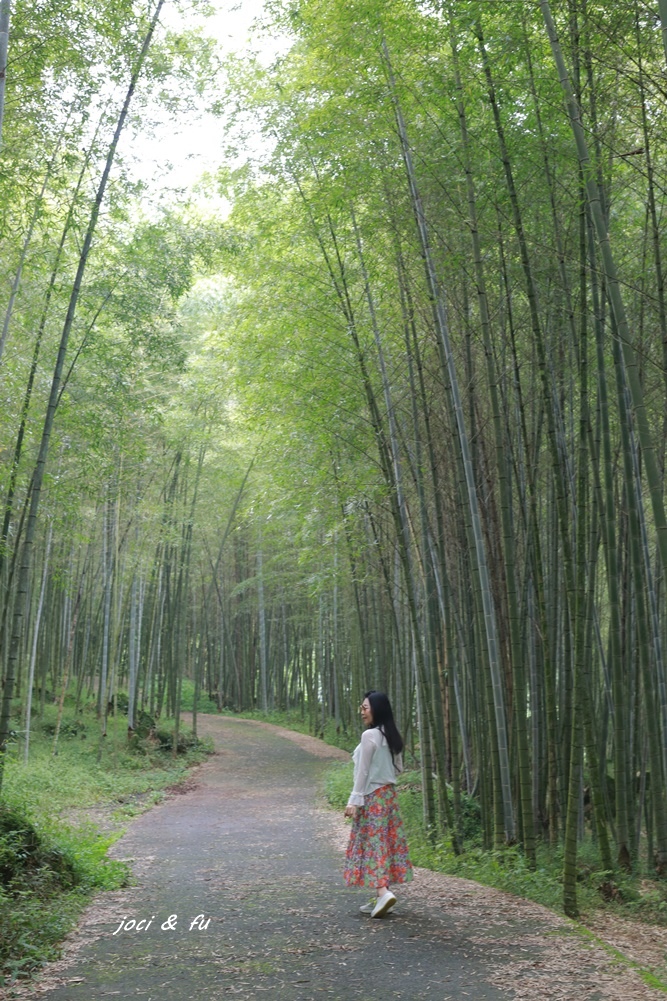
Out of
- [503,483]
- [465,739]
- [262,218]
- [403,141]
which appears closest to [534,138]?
[403,141]

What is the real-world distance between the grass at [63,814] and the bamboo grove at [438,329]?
1.95 ft

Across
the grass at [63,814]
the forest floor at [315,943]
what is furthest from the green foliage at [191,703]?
the forest floor at [315,943]

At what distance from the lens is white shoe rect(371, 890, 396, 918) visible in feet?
12.1

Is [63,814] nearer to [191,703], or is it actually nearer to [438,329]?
[438,329]

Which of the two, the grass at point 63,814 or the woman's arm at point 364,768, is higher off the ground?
the woman's arm at point 364,768

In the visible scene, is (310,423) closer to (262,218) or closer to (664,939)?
(262,218)

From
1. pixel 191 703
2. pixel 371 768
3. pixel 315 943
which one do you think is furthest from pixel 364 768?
pixel 191 703

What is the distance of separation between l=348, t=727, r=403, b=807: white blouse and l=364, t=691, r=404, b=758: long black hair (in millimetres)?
36

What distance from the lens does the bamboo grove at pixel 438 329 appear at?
4266mm

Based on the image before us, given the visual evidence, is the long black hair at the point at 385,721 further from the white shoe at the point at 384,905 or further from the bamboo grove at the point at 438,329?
the bamboo grove at the point at 438,329

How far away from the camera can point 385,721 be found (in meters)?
3.94

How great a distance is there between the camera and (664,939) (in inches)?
149

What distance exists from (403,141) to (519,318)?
5.56ft

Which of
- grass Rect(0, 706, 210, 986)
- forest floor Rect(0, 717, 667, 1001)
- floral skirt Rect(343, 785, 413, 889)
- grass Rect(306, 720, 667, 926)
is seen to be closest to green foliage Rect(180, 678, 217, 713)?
grass Rect(0, 706, 210, 986)
